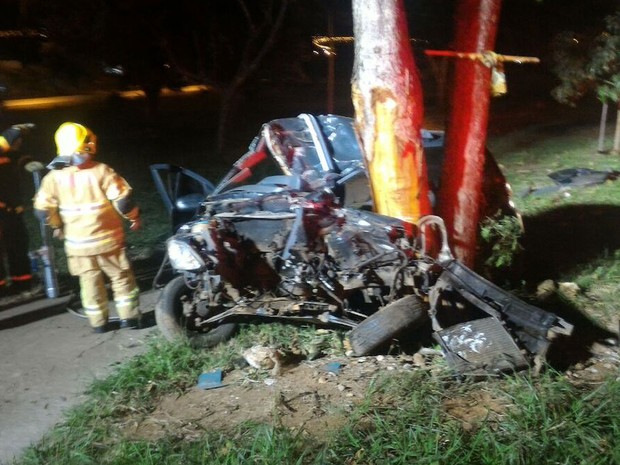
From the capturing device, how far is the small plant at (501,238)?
6.29 m

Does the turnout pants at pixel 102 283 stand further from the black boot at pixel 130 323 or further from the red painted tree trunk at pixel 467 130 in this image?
the red painted tree trunk at pixel 467 130

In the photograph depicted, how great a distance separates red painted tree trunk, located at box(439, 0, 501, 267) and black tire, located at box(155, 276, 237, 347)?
220 centimetres

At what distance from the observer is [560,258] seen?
7.04 m

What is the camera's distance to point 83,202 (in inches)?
211

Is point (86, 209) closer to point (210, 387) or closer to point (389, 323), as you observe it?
point (210, 387)

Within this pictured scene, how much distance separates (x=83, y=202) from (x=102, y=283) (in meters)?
0.74

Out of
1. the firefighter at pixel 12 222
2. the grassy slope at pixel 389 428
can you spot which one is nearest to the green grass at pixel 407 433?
the grassy slope at pixel 389 428

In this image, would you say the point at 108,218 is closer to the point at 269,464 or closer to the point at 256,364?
the point at 256,364

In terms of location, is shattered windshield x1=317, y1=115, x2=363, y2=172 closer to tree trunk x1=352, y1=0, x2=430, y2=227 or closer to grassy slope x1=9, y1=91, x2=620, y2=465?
tree trunk x1=352, y1=0, x2=430, y2=227

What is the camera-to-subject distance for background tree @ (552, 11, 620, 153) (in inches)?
404

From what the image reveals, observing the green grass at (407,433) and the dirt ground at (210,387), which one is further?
the dirt ground at (210,387)

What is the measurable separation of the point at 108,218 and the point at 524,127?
45.1ft

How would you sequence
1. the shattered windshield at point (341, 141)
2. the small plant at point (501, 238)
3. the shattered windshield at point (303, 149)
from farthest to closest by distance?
the shattered windshield at point (341, 141), the shattered windshield at point (303, 149), the small plant at point (501, 238)

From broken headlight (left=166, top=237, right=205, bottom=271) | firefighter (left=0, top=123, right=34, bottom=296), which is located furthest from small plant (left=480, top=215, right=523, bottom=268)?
firefighter (left=0, top=123, right=34, bottom=296)
